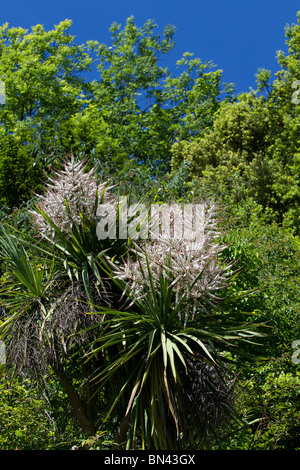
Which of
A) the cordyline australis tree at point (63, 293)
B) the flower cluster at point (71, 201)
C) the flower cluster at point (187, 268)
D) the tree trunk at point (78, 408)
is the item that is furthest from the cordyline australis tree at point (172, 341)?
the flower cluster at point (71, 201)

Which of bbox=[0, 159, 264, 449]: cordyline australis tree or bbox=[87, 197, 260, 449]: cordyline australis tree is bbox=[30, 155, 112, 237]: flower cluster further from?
bbox=[87, 197, 260, 449]: cordyline australis tree

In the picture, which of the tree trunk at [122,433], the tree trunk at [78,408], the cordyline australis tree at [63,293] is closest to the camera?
the tree trunk at [122,433]

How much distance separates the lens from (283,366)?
676cm

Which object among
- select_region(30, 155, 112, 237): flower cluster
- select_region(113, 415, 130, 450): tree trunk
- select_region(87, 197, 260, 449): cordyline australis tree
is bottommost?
select_region(113, 415, 130, 450): tree trunk

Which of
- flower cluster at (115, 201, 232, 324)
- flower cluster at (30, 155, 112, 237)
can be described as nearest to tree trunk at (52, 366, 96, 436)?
flower cluster at (115, 201, 232, 324)

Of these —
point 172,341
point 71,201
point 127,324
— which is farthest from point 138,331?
point 71,201

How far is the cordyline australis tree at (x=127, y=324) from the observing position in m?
4.68

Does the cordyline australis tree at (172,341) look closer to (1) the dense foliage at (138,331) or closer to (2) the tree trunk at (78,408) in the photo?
(1) the dense foliage at (138,331)

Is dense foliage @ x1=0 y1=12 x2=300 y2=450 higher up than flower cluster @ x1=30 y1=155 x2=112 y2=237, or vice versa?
flower cluster @ x1=30 y1=155 x2=112 y2=237

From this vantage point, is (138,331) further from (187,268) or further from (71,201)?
(71,201)

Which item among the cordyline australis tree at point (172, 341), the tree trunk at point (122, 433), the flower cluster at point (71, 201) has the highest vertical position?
the flower cluster at point (71, 201)

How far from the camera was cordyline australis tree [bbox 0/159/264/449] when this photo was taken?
184 inches

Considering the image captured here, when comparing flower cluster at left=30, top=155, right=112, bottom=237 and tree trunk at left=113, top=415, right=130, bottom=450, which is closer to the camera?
tree trunk at left=113, top=415, right=130, bottom=450

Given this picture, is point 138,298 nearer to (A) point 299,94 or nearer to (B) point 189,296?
(B) point 189,296
